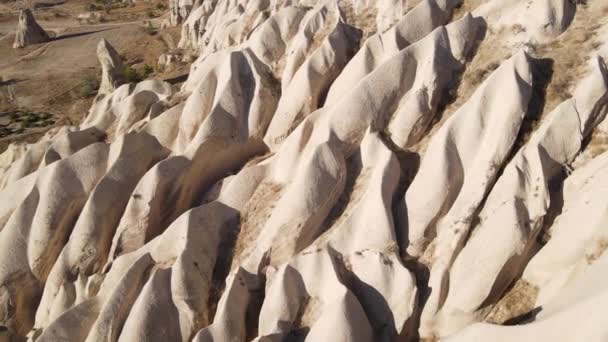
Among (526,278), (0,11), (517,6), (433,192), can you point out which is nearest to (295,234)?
(433,192)

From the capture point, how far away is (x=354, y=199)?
7070mm

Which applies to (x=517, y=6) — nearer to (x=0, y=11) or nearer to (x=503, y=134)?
(x=503, y=134)

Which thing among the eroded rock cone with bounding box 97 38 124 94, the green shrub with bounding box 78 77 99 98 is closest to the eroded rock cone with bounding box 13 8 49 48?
the green shrub with bounding box 78 77 99 98

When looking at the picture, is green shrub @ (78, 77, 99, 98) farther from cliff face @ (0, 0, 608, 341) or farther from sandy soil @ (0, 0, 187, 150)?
cliff face @ (0, 0, 608, 341)

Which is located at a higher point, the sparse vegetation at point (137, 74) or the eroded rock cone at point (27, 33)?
the eroded rock cone at point (27, 33)

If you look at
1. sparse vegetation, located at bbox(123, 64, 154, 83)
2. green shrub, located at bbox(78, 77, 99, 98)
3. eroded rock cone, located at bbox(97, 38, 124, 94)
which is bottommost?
green shrub, located at bbox(78, 77, 99, 98)

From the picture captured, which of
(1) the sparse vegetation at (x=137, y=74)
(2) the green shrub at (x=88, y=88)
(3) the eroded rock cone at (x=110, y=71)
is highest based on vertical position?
(3) the eroded rock cone at (x=110, y=71)

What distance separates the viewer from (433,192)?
6.47 m

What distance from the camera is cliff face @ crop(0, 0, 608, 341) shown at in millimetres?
5746

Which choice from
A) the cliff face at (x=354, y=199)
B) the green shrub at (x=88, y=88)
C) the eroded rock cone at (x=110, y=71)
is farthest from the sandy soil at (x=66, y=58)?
the cliff face at (x=354, y=199)

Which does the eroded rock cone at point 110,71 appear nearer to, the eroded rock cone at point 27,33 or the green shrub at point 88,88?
the green shrub at point 88,88

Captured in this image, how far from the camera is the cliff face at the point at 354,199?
5.75 m

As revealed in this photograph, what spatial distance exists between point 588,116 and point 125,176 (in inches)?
295

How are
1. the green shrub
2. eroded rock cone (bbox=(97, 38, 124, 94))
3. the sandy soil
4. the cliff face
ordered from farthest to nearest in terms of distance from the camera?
the green shrub < the sandy soil < eroded rock cone (bbox=(97, 38, 124, 94)) < the cliff face
